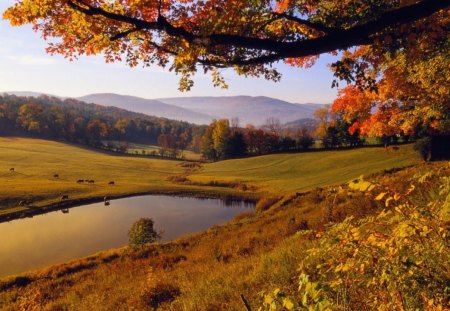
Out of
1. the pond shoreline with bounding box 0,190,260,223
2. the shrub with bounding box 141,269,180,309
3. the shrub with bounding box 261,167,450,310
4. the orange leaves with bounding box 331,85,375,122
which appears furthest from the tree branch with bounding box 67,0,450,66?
the pond shoreline with bounding box 0,190,260,223

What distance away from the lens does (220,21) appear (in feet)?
19.5

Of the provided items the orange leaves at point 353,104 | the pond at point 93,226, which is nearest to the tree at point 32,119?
the pond at point 93,226

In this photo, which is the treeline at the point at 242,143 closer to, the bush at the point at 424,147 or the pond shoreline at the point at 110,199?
the pond shoreline at the point at 110,199

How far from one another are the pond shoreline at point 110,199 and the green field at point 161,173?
0.84 metres

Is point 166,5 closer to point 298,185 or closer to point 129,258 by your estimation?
point 129,258

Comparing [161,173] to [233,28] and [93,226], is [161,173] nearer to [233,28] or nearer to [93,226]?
[93,226]

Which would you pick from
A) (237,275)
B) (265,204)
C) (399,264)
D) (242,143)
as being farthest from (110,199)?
(242,143)

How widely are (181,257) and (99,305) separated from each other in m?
9.30

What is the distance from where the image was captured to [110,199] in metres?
62.1

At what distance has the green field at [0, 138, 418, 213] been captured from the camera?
60000 mm

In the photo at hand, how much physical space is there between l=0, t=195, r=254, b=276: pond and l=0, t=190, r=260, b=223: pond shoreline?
155cm

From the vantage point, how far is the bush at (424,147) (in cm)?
4781

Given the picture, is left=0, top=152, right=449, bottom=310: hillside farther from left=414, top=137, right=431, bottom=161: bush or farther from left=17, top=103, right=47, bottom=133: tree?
left=17, top=103, right=47, bottom=133: tree

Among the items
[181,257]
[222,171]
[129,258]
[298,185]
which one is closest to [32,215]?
[129,258]
